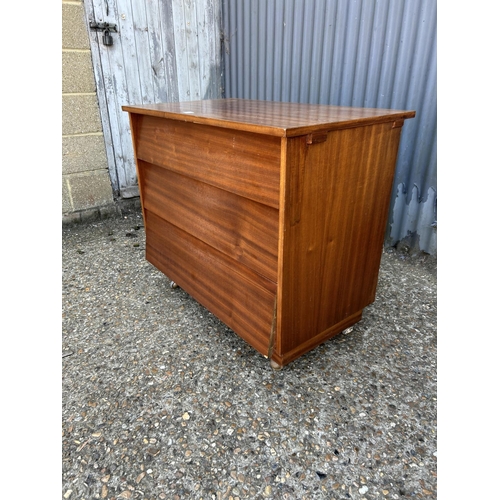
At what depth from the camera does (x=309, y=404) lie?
1338 millimetres

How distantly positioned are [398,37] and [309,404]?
182 cm

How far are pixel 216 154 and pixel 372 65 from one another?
128 centimetres

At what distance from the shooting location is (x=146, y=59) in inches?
110

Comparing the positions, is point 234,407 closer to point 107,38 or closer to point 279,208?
point 279,208

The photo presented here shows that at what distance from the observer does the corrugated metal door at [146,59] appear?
8.64 feet

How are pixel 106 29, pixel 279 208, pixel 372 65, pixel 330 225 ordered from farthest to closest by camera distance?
1. pixel 106 29
2. pixel 372 65
3. pixel 330 225
4. pixel 279 208

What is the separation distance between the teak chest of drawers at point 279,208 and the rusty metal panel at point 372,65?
0.74 metres

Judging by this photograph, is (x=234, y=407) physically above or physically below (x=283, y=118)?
below

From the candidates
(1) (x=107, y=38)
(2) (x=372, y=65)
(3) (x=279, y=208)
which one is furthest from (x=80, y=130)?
(3) (x=279, y=208)

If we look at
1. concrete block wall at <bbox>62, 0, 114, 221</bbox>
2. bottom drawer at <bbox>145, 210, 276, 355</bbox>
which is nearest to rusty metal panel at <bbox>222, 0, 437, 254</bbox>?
concrete block wall at <bbox>62, 0, 114, 221</bbox>

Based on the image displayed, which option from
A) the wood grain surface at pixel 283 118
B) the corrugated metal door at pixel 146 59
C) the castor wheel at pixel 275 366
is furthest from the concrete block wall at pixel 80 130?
the castor wheel at pixel 275 366

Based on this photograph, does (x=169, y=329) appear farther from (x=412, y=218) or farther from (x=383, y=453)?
(x=412, y=218)

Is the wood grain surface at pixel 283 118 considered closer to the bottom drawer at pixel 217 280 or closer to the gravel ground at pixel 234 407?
the bottom drawer at pixel 217 280

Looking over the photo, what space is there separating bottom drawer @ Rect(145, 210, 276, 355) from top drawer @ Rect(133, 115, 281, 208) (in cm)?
30
